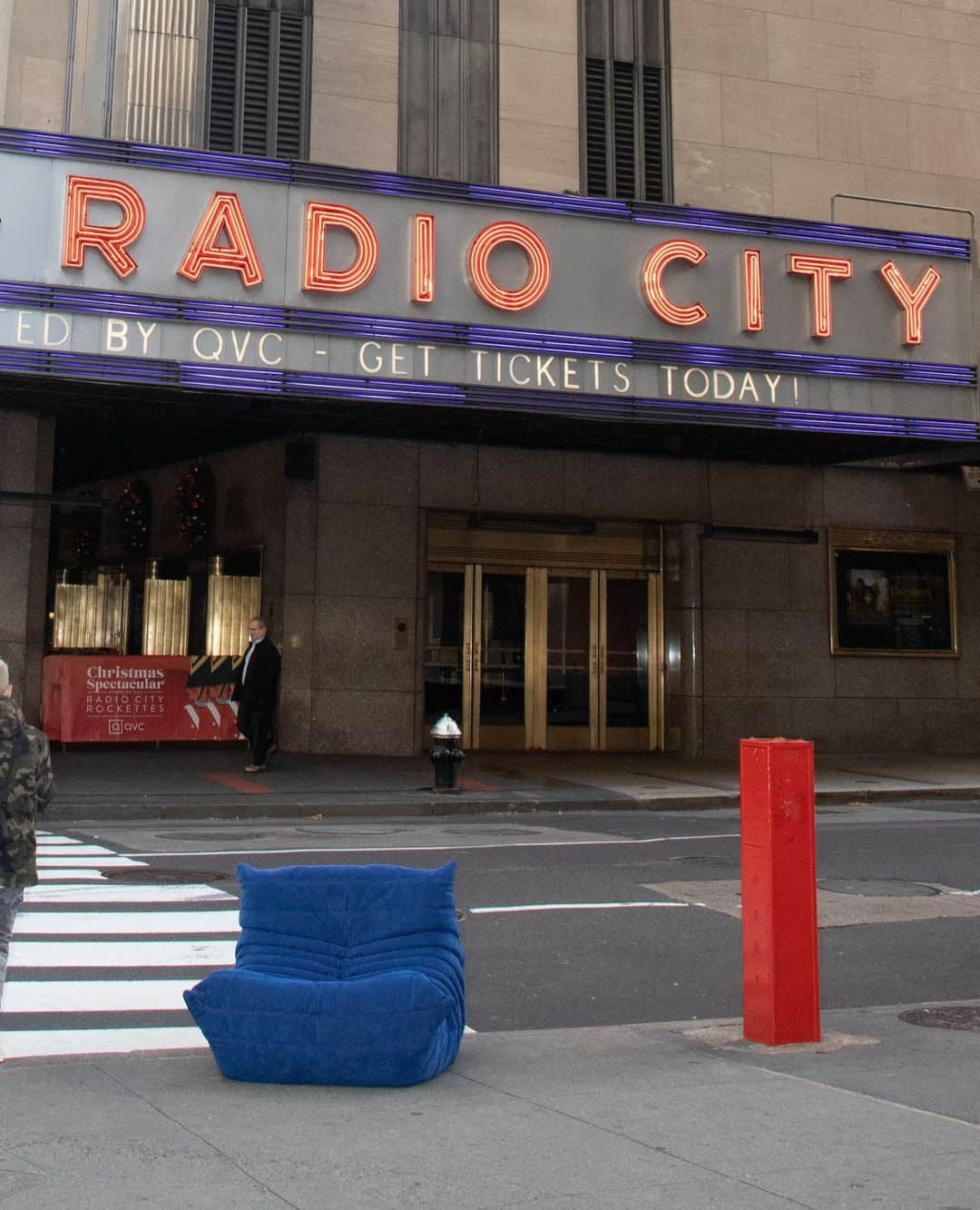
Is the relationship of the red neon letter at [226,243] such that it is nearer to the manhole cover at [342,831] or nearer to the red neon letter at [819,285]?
the manhole cover at [342,831]

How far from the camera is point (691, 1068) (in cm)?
604

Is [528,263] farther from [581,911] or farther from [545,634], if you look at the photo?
[581,911]

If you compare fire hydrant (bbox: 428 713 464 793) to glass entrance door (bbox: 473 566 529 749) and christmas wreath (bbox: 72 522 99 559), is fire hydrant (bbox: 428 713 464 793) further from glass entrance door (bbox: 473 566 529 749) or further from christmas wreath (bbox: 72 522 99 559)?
christmas wreath (bbox: 72 522 99 559)

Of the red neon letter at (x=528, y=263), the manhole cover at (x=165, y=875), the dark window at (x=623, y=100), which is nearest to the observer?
the manhole cover at (x=165, y=875)

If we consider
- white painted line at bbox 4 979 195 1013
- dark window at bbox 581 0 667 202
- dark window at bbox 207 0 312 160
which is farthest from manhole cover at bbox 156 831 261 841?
dark window at bbox 581 0 667 202

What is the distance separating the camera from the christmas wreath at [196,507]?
24.4m

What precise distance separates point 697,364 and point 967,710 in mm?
9671

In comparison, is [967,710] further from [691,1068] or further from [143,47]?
[691,1068]

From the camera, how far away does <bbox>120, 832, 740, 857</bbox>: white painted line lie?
496 inches

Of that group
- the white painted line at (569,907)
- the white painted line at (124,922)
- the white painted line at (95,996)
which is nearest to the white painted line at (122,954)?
the white painted line at (124,922)

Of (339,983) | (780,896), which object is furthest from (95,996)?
(780,896)

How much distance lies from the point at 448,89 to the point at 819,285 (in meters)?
6.94

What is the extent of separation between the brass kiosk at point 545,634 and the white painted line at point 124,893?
12.3 metres

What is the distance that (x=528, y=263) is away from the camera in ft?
59.9
